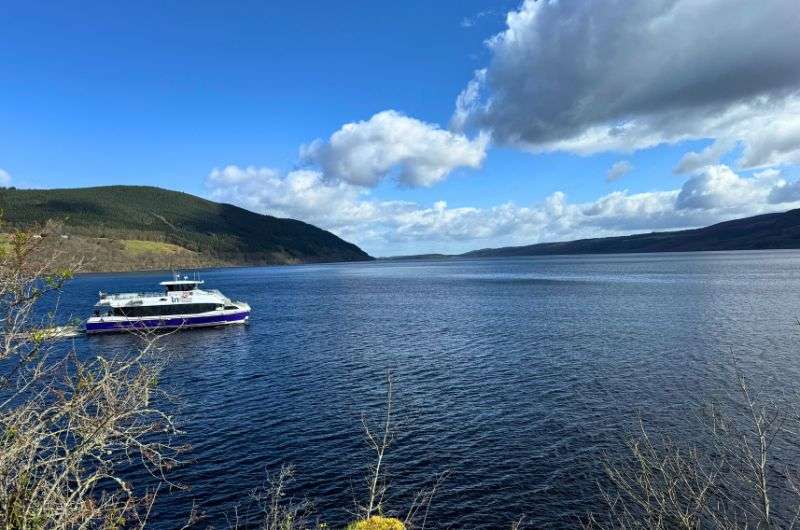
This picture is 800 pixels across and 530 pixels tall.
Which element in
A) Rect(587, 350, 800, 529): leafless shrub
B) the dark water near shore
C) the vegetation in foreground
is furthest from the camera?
the dark water near shore

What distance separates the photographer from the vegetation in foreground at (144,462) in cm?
948

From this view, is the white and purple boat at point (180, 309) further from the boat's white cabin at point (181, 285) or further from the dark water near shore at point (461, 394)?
the dark water near shore at point (461, 394)

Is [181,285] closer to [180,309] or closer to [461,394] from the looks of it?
[180,309]

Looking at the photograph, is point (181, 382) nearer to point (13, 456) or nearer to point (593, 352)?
point (13, 456)

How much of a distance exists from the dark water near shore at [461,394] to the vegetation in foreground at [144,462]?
142 centimetres

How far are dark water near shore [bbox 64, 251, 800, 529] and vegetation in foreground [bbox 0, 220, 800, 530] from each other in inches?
55.8

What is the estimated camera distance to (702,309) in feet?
253

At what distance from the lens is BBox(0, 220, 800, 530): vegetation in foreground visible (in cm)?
948

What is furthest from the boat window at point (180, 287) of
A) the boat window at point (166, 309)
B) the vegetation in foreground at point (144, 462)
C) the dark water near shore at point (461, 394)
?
the vegetation in foreground at point (144, 462)

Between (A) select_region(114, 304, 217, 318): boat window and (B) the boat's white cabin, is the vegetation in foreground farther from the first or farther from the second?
(B) the boat's white cabin

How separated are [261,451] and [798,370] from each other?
4339 centimetres

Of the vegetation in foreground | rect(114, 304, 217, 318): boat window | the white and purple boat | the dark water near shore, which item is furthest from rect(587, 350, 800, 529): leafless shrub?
rect(114, 304, 217, 318): boat window

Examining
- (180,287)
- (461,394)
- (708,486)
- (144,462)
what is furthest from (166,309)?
(144,462)

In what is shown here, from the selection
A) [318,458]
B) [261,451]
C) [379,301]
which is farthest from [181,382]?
[379,301]
